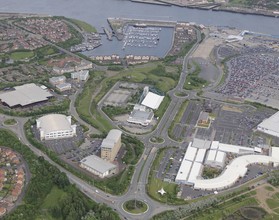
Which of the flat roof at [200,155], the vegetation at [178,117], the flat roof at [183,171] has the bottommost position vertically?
the vegetation at [178,117]

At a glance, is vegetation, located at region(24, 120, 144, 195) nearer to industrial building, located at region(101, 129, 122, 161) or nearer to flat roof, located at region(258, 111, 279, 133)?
industrial building, located at region(101, 129, 122, 161)

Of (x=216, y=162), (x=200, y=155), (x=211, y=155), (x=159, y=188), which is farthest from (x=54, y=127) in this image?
(x=216, y=162)

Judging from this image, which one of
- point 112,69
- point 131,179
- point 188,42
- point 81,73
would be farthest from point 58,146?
point 188,42

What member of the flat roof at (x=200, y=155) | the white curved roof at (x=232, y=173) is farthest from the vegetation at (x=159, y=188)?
the flat roof at (x=200, y=155)

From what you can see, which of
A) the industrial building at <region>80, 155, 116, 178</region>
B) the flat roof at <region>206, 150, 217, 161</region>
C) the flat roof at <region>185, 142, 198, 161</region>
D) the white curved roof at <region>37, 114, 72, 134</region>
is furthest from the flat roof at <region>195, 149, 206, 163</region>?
the white curved roof at <region>37, 114, 72, 134</region>

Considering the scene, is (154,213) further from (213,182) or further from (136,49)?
(136,49)

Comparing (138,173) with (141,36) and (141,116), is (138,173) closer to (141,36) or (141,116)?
(141,116)

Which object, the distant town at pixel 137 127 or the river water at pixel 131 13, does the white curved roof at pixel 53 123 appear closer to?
the distant town at pixel 137 127

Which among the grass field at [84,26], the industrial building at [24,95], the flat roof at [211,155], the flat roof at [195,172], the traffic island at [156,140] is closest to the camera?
the flat roof at [195,172]
